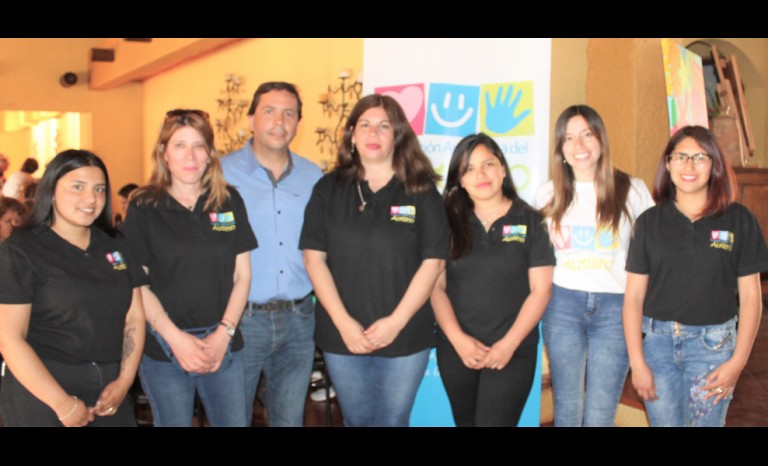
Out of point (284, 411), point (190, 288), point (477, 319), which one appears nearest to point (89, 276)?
point (190, 288)

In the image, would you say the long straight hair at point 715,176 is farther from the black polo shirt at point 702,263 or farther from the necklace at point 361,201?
the necklace at point 361,201

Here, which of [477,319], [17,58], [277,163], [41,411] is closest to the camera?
[41,411]

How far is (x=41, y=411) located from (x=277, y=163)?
1228 millimetres

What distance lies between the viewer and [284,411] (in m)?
2.70

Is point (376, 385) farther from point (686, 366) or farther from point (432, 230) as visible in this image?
point (686, 366)

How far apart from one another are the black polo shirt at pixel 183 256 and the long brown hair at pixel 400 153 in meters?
0.53

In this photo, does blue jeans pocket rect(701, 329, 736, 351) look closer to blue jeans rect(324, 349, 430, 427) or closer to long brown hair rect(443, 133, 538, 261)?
long brown hair rect(443, 133, 538, 261)

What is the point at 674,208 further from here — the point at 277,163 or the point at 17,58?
the point at 17,58

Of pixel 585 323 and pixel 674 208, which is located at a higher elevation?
pixel 674 208

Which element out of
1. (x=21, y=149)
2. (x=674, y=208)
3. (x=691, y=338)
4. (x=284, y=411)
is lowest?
(x=284, y=411)

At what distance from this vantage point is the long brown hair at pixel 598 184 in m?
2.55

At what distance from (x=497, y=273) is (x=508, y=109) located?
1156 mm
